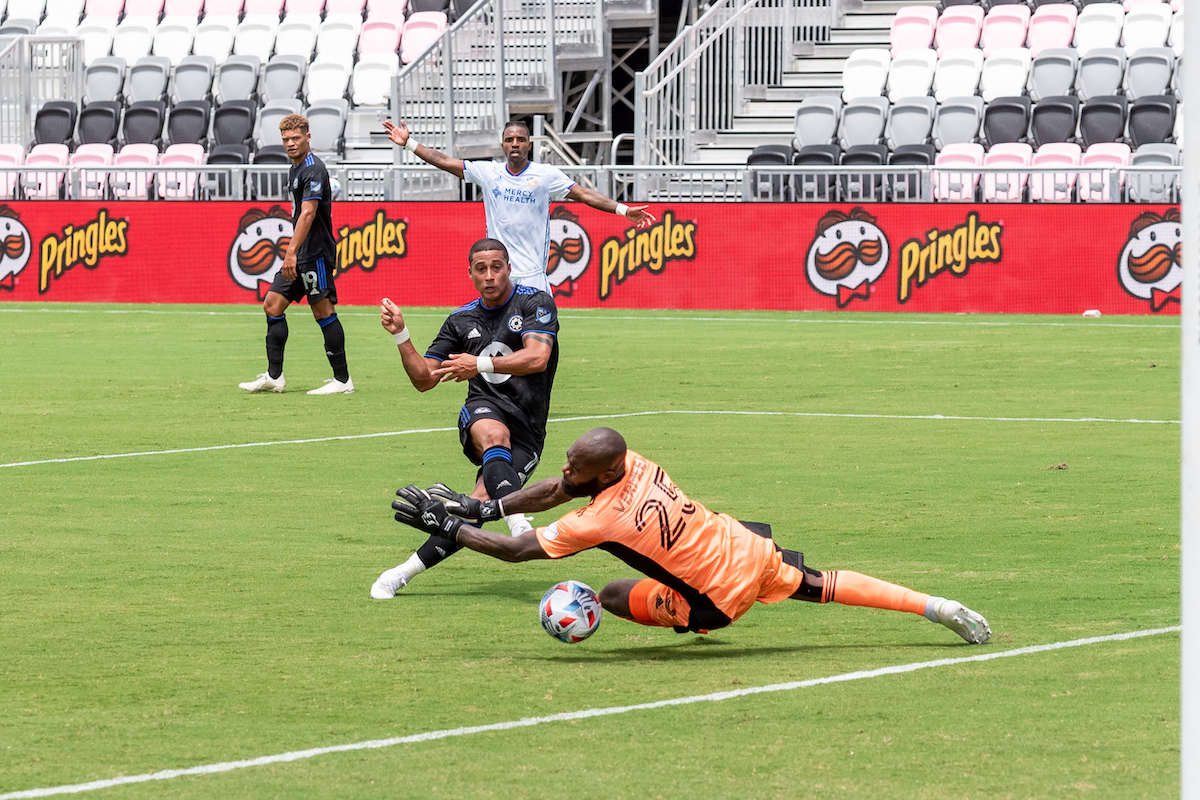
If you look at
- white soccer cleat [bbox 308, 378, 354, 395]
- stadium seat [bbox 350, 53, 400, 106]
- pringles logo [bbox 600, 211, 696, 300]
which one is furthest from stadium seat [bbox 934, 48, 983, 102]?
white soccer cleat [bbox 308, 378, 354, 395]

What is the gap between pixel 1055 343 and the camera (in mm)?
20953

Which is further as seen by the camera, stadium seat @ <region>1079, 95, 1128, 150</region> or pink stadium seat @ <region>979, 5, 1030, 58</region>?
pink stadium seat @ <region>979, 5, 1030, 58</region>

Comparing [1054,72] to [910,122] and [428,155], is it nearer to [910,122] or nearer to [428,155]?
[910,122]

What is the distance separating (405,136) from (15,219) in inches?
618

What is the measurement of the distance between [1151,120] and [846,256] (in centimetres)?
584

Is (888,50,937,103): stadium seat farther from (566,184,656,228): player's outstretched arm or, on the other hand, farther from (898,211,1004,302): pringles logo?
(566,184,656,228): player's outstretched arm

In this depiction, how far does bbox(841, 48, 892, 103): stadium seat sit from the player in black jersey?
15.9 metres

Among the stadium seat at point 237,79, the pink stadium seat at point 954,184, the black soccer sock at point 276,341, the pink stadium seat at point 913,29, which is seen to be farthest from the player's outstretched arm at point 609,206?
the stadium seat at point 237,79

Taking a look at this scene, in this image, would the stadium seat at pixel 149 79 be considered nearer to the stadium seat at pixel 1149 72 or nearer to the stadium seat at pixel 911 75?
the stadium seat at pixel 911 75

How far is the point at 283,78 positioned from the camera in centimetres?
3344

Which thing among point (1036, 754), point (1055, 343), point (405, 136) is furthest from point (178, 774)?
point (1055, 343)

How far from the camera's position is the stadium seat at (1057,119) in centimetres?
2819

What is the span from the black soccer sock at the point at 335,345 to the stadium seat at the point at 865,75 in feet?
52.6

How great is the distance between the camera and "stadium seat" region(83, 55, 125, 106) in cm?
3412
